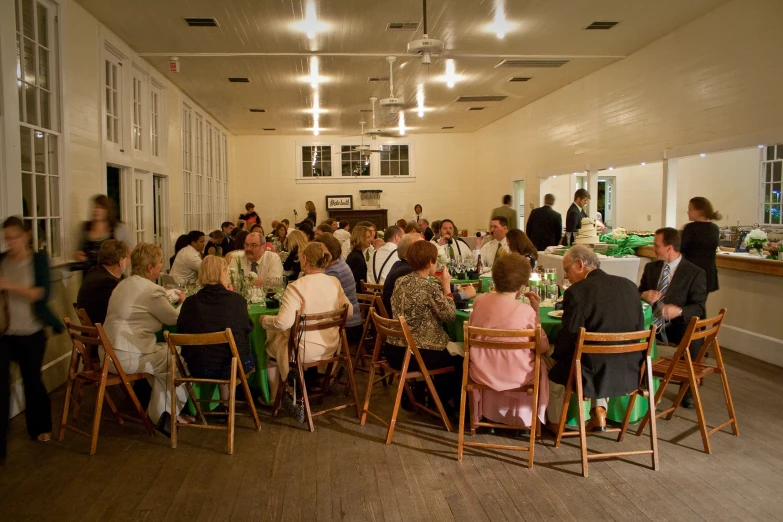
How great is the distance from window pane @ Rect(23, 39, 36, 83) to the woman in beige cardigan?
2.98 m

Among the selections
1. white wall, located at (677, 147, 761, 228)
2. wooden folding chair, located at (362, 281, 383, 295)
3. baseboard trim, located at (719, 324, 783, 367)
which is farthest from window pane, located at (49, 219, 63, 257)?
white wall, located at (677, 147, 761, 228)

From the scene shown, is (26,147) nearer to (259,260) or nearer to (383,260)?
(259,260)

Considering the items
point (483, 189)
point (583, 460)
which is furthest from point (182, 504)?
point (483, 189)

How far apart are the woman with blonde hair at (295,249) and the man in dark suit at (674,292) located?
3428 mm

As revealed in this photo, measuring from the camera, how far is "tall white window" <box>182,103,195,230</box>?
11.4 meters

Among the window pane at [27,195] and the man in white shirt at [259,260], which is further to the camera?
the man in white shirt at [259,260]

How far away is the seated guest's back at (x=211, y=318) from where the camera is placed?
4.11 meters

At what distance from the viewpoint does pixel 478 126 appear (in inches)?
659

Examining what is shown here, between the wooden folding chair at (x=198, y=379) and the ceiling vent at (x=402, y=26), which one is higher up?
the ceiling vent at (x=402, y=26)

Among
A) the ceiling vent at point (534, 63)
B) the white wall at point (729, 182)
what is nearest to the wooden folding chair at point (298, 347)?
the ceiling vent at point (534, 63)

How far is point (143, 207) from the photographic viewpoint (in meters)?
8.79

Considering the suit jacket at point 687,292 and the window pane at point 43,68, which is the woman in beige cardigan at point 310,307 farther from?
the window pane at point 43,68

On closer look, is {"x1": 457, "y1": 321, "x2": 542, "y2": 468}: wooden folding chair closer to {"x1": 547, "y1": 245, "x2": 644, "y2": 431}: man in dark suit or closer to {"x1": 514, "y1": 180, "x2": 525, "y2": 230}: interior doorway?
{"x1": 547, "y1": 245, "x2": 644, "y2": 431}: man in dark suit

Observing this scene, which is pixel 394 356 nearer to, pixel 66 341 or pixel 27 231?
pixel 27 231
